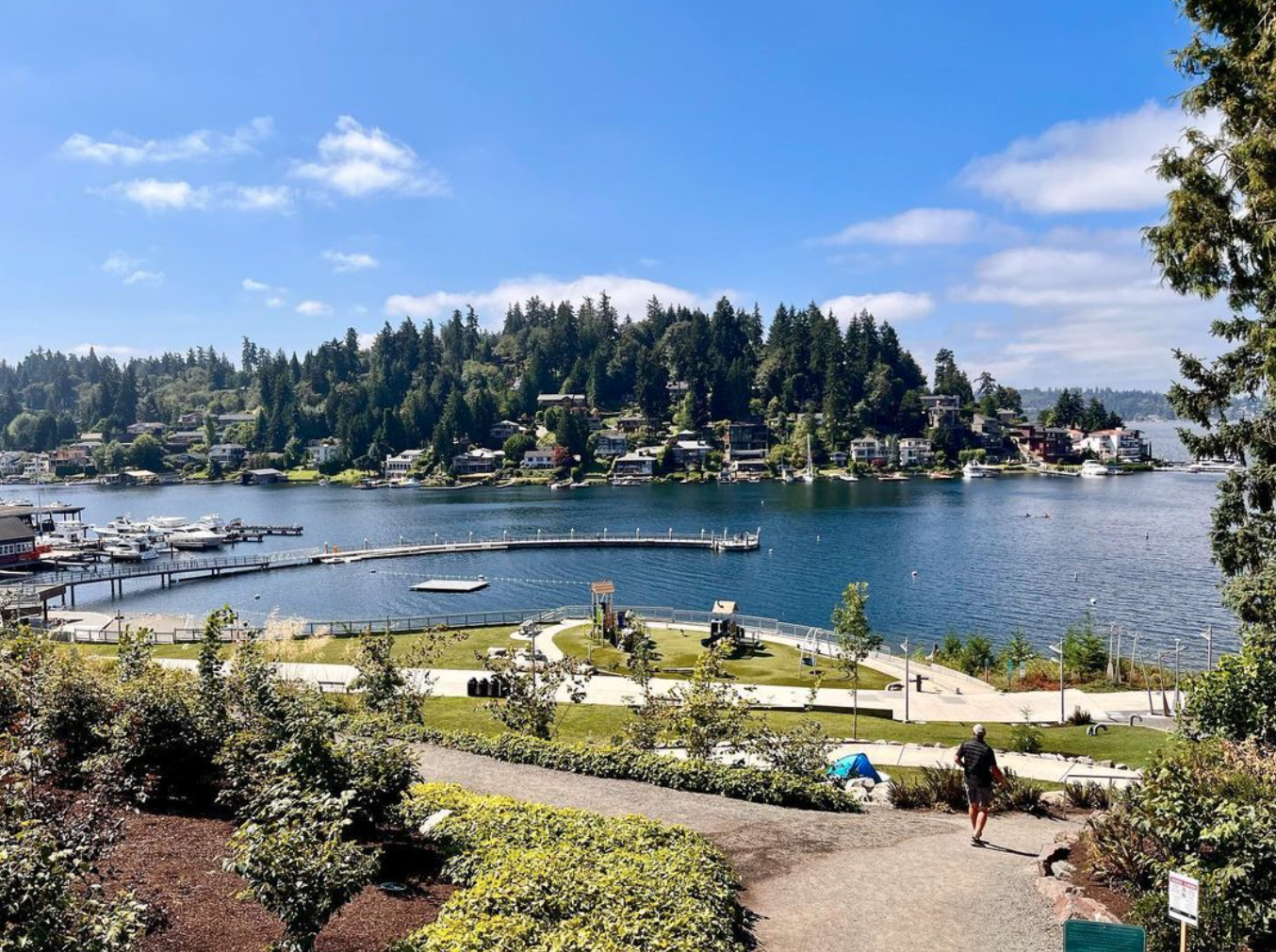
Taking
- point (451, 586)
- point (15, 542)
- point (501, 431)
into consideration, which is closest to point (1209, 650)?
point (451, 586)

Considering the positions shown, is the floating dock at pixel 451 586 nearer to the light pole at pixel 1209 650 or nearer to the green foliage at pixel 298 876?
the light pole at pixel 1209 650

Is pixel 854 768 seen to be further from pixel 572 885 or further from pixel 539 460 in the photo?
pixel 539 460

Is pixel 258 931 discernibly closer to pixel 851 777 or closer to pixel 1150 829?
pixel 1150 829

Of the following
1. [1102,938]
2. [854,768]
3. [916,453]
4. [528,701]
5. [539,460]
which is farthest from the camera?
[539,460]

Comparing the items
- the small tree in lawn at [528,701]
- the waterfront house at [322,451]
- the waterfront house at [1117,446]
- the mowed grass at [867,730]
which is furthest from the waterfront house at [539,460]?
the small tree in lawn at [528,701]

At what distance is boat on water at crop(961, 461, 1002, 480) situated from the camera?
16050 centimetres

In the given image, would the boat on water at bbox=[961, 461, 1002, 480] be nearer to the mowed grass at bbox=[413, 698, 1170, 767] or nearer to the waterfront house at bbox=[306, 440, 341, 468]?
the waterfront house at bbox=[306, 440, 341, 468]

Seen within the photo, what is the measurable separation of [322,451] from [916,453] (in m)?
134

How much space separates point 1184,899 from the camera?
298 inches

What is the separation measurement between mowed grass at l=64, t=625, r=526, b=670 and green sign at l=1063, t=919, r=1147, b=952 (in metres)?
27.6

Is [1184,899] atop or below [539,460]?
below

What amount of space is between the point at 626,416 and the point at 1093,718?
171 m

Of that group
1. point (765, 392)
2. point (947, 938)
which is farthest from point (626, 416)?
point (947, 938)

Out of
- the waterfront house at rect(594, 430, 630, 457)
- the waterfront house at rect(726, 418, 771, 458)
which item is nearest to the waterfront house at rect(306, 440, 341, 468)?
the waterfront house at rect(594, 430, 630, 457)
